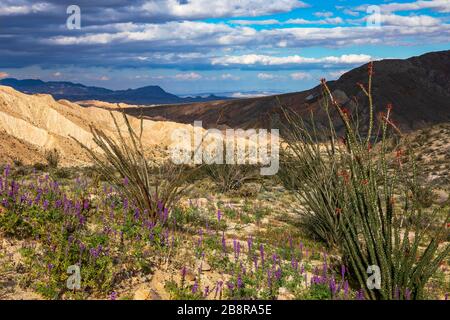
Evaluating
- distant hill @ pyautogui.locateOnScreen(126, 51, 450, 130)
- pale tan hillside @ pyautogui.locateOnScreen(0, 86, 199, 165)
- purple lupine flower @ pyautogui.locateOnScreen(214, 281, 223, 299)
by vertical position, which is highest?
distant hill @ pyautogui.locateOnScreen(126, 51, 450, 130)

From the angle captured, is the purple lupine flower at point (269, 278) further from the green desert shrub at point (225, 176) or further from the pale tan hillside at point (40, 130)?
the pale tan hillside at point (40, 130)

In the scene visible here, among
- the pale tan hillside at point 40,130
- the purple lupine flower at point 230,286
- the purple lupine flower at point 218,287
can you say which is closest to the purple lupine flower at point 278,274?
the purple lupine flower at point 230,286

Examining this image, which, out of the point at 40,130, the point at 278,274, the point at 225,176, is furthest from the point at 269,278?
the point at 40,130

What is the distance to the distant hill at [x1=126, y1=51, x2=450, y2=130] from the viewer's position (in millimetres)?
53500

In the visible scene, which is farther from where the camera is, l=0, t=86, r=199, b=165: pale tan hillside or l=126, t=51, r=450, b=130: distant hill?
l=126, t=51, r=450, b=130: distant hill

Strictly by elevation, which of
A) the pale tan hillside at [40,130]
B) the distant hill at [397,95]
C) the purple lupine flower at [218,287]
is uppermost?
the distant hill at [397,95]

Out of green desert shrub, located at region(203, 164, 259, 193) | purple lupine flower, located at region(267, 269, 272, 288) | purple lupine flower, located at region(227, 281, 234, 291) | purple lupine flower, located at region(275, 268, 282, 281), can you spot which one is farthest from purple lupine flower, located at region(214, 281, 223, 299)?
green desert shrub, located at region(203, 164, 259, 193)

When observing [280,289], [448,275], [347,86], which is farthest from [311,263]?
[347,86]

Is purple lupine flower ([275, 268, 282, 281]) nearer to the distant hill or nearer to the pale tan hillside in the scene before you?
the pale tan hillside

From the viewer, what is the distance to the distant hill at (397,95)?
5350 cm

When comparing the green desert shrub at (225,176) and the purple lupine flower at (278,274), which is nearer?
the purple lupine flower at (278,274)

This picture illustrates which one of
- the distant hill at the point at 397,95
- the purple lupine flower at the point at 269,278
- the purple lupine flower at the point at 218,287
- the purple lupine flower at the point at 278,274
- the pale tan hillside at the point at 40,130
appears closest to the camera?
the purple lupine flower at the point at 218,287
